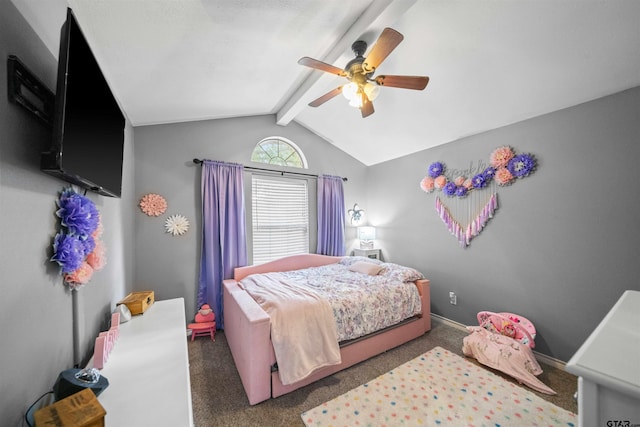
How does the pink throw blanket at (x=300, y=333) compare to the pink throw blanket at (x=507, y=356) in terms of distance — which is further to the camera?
the pink throw blanket at (x=507, y=356)

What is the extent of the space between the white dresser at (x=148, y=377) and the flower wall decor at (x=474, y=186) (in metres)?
3.17

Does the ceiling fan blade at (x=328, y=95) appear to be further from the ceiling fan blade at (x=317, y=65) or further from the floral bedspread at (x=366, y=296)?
the floral bedspread at (x=366, y=296)

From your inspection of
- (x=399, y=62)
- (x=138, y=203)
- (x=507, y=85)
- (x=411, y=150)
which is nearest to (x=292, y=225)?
(x=138, y=203)

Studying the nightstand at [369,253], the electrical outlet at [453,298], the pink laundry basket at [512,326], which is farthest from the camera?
the nightstand at [369,253]

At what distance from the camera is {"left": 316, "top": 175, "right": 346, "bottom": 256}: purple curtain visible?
3783 mm

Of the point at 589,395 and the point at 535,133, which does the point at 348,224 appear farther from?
the point at 589,395

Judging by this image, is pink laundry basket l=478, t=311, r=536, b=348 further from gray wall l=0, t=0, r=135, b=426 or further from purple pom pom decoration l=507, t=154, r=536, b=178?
gray wall l=0, t=0, r=135, b=426

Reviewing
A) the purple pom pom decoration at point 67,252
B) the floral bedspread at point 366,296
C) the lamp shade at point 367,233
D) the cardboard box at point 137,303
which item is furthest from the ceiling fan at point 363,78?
the lamp shade at point 367,233

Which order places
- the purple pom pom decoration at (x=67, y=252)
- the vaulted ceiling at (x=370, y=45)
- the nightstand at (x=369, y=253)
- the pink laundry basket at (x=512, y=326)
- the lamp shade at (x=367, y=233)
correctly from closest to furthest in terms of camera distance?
1. the purple pom pom decoration at (x=67, y=252)
2. the vaulted ceiling at (x=370, y=45)
3. the pink laundry basket at (x=512, y=326)
4. the nightstand at (x=369, y=253)
5. the lamp shade at (x=367, y=233)

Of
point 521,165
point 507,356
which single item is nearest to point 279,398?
point 507,356

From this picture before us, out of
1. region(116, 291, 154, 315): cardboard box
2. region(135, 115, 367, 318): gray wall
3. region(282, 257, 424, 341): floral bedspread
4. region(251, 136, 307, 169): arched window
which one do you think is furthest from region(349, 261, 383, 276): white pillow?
region(116, 291, 154, 315): cardboard box

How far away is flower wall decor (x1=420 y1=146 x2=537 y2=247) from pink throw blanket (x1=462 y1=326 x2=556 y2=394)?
3.69ft

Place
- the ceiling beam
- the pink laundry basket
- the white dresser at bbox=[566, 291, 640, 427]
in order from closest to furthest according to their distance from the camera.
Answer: the white dresser at bbox=[566, 291, 640, 427]
the ceiling beam
the pink laundry basket

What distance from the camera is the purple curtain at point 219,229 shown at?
2850 millimetres
